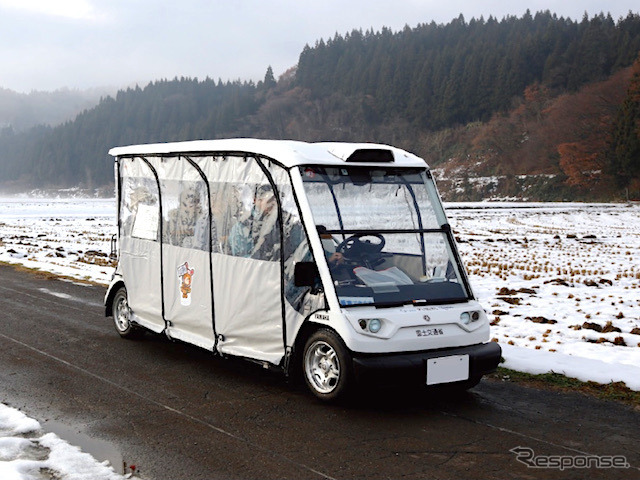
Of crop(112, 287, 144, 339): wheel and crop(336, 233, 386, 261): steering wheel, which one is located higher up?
crop(336, 233, 386, 261): steering wheel

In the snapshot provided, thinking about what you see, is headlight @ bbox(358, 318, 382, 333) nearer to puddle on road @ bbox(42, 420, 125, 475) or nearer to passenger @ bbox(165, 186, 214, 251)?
puddle on road @ bbox(42, 420, 125, 475)

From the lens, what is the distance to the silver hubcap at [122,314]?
372 inches

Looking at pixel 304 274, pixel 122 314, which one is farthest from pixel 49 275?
pixel 304 274

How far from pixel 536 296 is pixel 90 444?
967 cm

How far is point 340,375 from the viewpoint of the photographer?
6.16 meters

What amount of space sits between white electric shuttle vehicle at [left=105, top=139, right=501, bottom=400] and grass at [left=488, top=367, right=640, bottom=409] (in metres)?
0.93

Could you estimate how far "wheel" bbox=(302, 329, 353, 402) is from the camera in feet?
20.1

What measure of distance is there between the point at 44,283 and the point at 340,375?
11138mm

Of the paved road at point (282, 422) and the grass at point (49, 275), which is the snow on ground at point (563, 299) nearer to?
the paved road at point (282, 422)

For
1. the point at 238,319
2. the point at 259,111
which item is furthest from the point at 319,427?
the point at 259,111

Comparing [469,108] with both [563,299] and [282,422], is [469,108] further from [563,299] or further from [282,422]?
[282,422]

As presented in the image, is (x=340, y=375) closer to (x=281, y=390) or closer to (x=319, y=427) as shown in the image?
(x=319, y=427)

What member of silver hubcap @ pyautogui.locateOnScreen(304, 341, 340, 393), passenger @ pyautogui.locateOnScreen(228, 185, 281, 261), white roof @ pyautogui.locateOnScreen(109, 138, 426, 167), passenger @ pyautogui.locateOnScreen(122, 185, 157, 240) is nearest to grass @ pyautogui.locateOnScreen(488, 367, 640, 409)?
silver hubcap @ pyautogui.locateOnScreen(304, 341, 340, 393)

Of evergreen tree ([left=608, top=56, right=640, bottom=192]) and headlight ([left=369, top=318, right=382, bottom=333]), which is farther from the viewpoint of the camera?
evergreen tree ([left=608, top=56, right=640, bottom=192])
